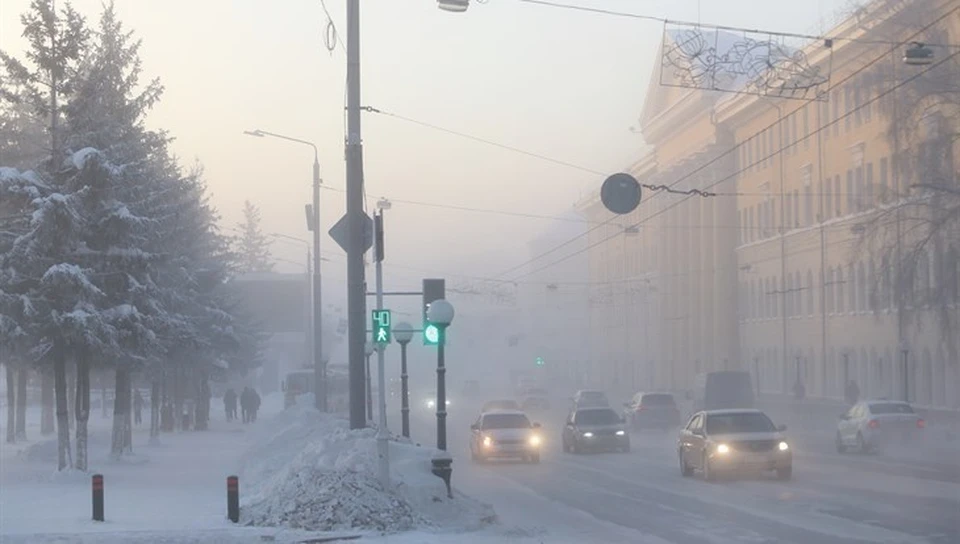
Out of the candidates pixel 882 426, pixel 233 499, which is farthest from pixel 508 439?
pixel 233 499

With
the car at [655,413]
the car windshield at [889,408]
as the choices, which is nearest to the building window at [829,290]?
the car at [655,413]

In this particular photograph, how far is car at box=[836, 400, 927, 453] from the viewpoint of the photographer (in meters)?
39.9

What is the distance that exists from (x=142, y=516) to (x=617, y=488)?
10.8 metres

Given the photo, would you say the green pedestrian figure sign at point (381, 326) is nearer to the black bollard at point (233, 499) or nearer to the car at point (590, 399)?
the black bollard at point (233, 499)

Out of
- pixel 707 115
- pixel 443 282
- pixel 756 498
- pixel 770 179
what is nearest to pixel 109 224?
pixel 443 282

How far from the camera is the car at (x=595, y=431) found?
140 feet

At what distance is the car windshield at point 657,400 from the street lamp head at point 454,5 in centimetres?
3953

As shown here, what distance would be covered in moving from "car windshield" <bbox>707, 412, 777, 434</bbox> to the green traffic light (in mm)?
8688

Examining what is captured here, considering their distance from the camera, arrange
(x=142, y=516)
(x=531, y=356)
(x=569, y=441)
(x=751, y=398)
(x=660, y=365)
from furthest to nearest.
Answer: (x=531, y=356) < (x=660, y=365) < (x=751, y=398) < (x=569, y=441) < (x=142, y=516)

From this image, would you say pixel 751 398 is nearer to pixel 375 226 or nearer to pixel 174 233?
pixel 174 233

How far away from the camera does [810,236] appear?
69625mm

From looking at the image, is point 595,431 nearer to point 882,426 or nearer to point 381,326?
point 882,426

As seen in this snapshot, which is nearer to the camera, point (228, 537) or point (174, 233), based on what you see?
point (228, 537)

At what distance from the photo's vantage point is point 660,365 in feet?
324
